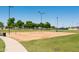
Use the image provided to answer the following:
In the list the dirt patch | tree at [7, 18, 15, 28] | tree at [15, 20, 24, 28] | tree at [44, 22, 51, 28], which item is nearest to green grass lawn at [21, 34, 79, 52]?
the dirt patch

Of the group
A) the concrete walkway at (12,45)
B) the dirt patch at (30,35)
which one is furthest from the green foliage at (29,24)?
the concrete walkway at (12,45)

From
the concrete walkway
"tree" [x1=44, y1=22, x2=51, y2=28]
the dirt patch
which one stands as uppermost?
"tree" [x1=44, y1=22, x2=51, y2=28]

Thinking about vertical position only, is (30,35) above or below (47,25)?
below

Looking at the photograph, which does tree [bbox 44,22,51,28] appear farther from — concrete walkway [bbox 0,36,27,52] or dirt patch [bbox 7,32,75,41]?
concrete walkway [bbox 0,36,27,52]

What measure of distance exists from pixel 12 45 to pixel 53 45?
1.43 metres

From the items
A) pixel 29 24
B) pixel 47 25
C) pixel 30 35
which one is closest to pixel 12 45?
pixel 30 35

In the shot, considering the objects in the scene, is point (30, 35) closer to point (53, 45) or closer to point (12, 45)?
point (12, 45)

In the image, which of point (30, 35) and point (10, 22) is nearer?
point (10, 22)

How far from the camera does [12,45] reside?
7.78 m

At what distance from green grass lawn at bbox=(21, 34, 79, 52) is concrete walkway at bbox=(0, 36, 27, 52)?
238mm

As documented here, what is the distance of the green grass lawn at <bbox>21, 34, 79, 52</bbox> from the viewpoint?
7.64m

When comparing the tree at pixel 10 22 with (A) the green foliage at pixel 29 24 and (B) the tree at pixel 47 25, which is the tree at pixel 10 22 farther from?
(B) the tree at pixel 47 25
